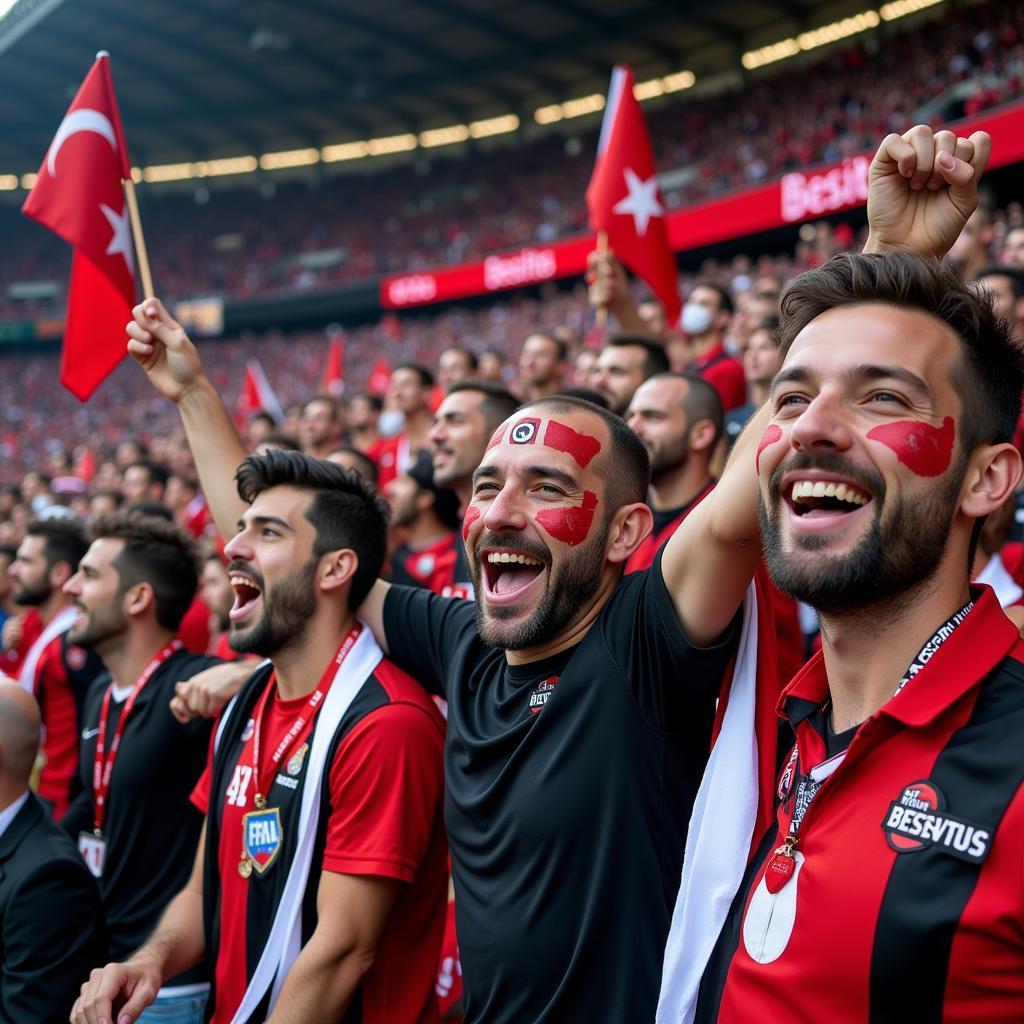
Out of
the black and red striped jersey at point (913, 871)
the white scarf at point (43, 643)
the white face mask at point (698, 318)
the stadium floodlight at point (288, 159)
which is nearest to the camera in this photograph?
the black and red striped jersey at point (913, 871)

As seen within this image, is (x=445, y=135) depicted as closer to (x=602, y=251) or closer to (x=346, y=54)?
(x=346, y=54)

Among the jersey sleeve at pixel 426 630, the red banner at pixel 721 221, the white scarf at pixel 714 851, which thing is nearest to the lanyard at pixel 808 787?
the white scarf at pixel 714 851

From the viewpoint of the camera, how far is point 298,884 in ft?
8.51

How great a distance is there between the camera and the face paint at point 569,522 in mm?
2318

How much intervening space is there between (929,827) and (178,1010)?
2523 mm

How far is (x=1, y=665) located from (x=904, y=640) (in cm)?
671

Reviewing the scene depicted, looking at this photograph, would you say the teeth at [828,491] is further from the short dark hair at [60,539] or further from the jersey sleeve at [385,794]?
the short dark hair at [60,539]

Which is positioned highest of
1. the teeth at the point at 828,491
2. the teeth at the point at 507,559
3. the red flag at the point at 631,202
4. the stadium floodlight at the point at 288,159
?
the stadium floodlight at the point at 288,159

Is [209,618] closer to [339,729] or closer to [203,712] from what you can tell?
[203,712]

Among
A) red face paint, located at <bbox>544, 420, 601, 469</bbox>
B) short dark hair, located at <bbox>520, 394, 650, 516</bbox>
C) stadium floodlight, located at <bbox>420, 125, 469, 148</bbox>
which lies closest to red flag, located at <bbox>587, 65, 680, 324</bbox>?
short dark hair, located at <bbox>520, 394, 650, 516</bbox>

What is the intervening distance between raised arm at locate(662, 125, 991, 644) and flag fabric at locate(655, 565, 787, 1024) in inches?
5.3

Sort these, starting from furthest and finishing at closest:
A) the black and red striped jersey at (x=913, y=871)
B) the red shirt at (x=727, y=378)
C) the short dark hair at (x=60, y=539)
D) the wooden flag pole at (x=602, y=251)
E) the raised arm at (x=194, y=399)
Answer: the red shirt at (x=727, y=378), the short dark hair at (x=60, y=539), the wooden flag pole at (x=602, y=251), the raised arm at (x=194, y=399), the black and red striped jersey at (x=913, y=871)

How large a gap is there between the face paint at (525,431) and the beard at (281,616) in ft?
2.94

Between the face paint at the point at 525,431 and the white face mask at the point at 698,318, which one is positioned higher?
the white face mask at the point at 698,318
